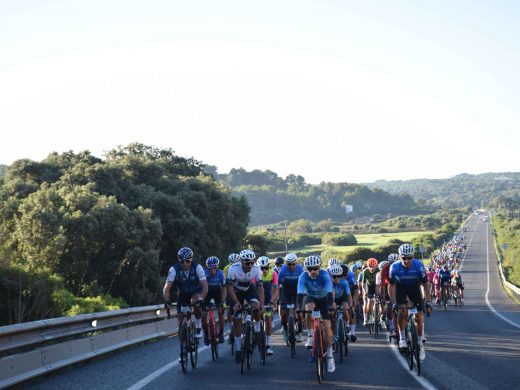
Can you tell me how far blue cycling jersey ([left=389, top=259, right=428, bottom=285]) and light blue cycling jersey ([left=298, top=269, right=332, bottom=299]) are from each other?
161 cm

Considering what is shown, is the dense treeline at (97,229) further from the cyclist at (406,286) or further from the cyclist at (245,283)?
the cyclist at (406,286)

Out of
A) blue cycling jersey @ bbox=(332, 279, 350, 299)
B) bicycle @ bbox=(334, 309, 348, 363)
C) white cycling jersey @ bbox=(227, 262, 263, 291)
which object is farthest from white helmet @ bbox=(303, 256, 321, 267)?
blue cycling jersey @ bbox=(332, 279, 350, 299)

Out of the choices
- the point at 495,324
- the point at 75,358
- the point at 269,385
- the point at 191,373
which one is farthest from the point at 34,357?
the point at 495,324

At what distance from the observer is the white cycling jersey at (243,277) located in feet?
48.1

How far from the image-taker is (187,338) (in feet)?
44.5

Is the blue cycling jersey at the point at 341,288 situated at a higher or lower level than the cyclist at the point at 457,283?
higher

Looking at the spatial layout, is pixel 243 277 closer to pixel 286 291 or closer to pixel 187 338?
pixel 187 338

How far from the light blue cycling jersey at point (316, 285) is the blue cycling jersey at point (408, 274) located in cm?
161

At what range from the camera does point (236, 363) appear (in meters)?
14.7

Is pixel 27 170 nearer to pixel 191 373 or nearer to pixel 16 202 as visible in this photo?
pixel 16 202

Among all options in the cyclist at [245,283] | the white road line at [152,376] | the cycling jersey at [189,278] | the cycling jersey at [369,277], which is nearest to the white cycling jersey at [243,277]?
the cyclist at [245,283]

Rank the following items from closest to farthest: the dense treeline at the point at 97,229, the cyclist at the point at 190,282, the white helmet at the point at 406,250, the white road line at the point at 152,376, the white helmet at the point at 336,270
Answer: the white road line at the point at 152,376 → the white helmet at the point at 406,250 → the cyclist at the point at 190,282 → the white helmet at the point at 336,270 → the dense treeline at the point at 97,229

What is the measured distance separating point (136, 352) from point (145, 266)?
68.1 ft

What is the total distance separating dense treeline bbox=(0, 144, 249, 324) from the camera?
1015 inches
